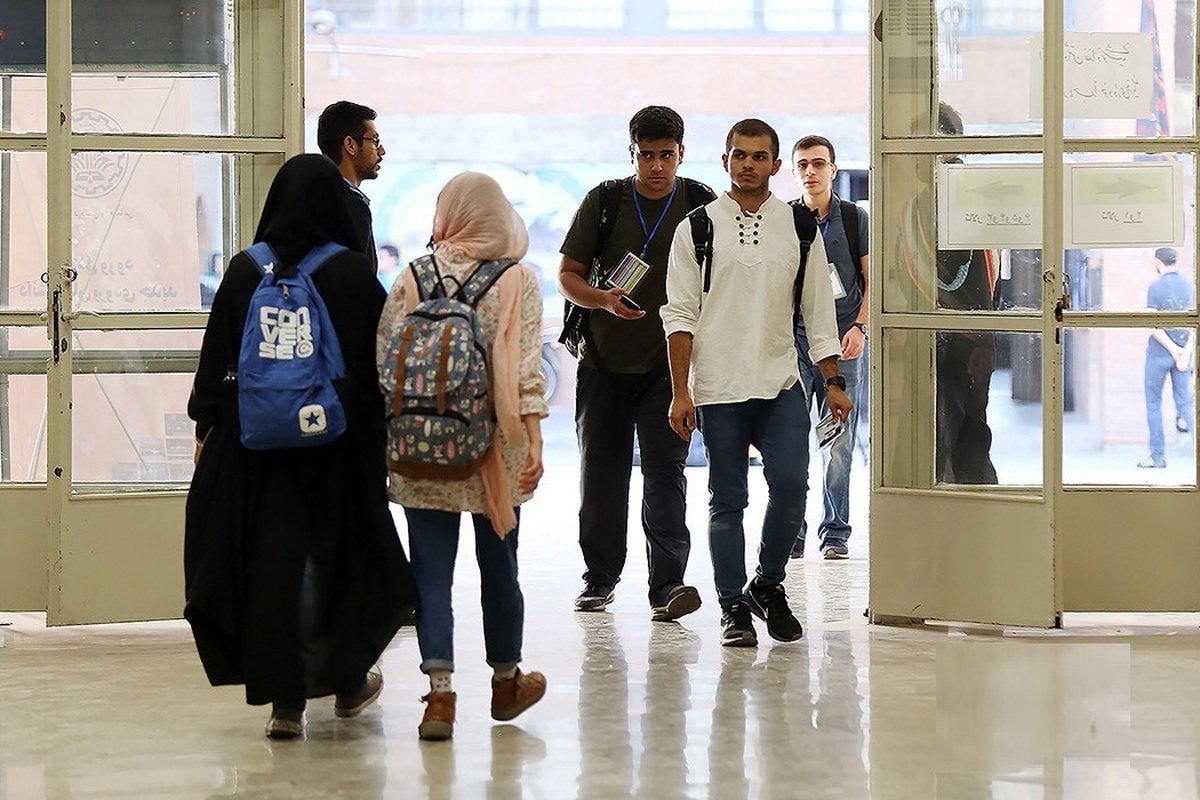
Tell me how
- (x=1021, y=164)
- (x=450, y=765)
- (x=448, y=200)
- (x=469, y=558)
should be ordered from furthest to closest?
(x=469, y=558)
(x=1021, y=164)
(x=448, y=200)
(x=450, y=765)

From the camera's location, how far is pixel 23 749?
3646mm

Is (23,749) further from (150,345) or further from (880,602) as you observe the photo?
(880,602)

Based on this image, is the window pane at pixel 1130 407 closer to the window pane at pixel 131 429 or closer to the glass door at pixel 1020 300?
the glass door at pixel 1020 300

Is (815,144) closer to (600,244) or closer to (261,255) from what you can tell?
(600,244)

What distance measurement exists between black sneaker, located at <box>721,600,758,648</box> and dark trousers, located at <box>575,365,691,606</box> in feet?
1.73

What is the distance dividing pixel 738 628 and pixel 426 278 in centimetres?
163

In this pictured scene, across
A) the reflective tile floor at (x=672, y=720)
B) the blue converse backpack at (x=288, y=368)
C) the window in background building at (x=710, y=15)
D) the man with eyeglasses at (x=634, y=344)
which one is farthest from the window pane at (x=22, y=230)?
the window in background building at (x=710, y=15)

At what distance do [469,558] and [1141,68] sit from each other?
3.21 metres

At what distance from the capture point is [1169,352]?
507cm

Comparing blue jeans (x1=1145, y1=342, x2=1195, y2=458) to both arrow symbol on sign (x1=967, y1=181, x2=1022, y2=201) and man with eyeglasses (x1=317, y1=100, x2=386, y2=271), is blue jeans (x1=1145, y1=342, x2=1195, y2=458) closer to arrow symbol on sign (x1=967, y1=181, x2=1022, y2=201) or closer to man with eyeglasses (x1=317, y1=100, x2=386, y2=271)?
arrow symbol on sign (x1=967, y1=181, x2=1022, y2=201)

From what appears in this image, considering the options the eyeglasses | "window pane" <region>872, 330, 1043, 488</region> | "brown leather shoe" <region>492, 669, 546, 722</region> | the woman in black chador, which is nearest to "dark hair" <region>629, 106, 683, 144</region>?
"window pane" <region>872, 330, 1043, 488</region>

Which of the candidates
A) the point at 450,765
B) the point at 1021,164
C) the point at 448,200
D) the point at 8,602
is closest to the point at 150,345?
the point at 8,602

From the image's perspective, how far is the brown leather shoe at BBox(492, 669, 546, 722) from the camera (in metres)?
3.83

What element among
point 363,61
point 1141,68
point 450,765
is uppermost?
point 363,61
